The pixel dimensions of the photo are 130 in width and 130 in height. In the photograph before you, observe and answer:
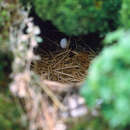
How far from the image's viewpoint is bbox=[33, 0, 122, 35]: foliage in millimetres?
1669

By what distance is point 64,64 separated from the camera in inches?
96.3

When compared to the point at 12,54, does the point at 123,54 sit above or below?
below

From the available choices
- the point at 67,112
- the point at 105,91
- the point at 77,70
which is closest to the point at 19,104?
the point at 67,112

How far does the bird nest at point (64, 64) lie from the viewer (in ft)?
7.72

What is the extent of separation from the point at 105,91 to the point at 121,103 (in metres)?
0.07

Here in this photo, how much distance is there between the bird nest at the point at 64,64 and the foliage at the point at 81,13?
670 millimetres

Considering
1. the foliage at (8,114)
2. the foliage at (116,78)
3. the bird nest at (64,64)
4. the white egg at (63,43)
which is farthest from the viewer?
the white egg at (63,43)

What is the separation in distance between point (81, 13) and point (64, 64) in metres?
0.84

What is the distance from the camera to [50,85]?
4.87ft

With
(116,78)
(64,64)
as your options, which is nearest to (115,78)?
(116,78)

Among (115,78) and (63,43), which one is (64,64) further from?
(115,78)

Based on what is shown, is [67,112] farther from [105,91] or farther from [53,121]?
[105,91]

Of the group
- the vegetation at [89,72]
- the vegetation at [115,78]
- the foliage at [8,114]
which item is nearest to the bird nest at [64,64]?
the vegetation at [89,72]

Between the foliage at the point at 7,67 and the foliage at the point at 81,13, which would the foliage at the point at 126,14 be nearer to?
the foliage at the point at 81,13
